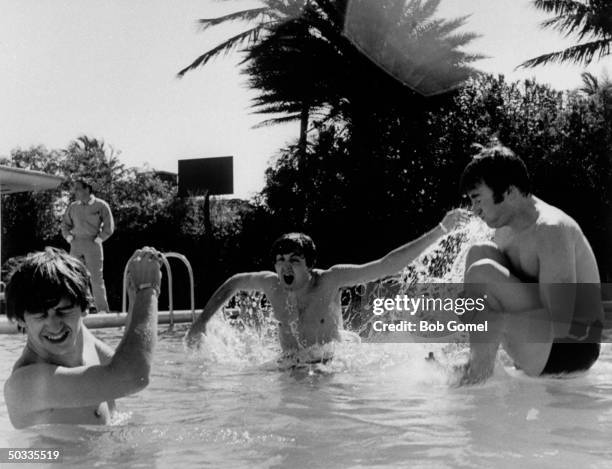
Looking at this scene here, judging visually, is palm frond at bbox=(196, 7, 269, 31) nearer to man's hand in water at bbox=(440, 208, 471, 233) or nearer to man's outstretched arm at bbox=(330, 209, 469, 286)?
man's outstretched arm at bbox=(330, 209, 469, 286)

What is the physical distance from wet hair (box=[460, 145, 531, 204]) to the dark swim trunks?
0.78 m

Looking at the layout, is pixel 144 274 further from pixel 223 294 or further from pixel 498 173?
pixel 223 294

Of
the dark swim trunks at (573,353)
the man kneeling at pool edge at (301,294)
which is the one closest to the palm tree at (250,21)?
the man kneeling at pool edge at (301,294)

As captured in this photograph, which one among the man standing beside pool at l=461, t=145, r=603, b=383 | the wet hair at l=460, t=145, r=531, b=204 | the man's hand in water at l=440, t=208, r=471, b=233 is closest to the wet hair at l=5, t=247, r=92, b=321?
the man standing beside pool at l=461, t=145, r=603, b=383

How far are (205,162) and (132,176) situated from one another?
13.2 meters

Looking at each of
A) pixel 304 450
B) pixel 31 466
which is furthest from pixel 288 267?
pixel 31 466

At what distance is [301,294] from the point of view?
18.1ft

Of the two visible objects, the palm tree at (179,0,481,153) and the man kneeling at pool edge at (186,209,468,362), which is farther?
the palm tree at (179,0,481,153)

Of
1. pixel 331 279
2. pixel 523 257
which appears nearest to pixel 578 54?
pixel 331 279

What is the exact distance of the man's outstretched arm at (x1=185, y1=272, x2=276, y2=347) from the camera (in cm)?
532

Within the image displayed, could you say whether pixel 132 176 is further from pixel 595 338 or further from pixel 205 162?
pixel 595 338

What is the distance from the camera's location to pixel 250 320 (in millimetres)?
7652

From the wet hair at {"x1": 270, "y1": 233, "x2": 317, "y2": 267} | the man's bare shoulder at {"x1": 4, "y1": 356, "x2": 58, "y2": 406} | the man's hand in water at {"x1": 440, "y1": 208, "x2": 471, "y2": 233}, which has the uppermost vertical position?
the man's hand in water at {"x1": 440, "y1": 208, "x2": 471, "y2": 233}

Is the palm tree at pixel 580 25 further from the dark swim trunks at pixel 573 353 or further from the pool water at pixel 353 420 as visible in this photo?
the dark swim trunks at pixel 573 353
